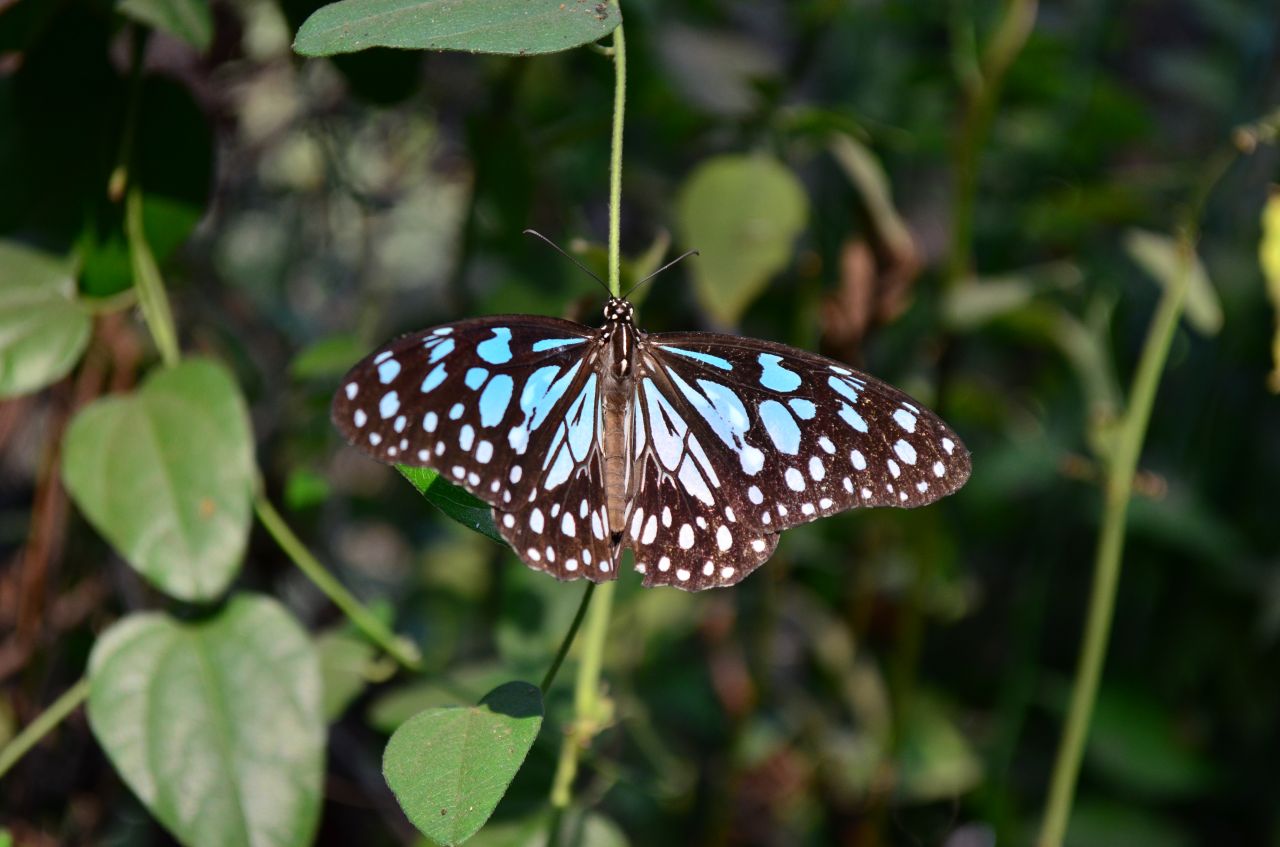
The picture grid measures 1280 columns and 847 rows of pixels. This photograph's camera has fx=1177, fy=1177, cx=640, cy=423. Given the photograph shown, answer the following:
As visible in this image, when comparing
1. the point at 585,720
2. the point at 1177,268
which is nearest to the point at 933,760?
the point at 1177,268

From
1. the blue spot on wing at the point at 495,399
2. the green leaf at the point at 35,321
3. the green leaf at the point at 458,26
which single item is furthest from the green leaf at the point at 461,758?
the green leaf at the point at 35,321

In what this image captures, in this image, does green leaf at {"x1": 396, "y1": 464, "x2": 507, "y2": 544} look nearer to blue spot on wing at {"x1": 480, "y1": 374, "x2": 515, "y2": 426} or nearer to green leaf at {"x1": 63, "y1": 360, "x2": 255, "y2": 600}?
blue spot on wing at {"x1": 480, "y1": 374, "x2": 515, "y2": 426}

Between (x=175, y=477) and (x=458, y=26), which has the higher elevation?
(x=458, y=26)

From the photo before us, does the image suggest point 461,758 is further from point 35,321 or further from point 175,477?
point 35,321

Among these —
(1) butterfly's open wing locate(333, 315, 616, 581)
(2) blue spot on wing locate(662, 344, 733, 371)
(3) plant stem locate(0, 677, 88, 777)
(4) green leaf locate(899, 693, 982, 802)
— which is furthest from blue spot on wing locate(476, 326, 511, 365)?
(4) green leaf locate(899, 693, 982, 802)

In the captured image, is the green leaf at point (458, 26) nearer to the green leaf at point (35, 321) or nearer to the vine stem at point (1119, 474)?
the green leaf at point (35, 321)

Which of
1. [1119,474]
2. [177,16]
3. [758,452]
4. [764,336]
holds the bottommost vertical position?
[764,336]
